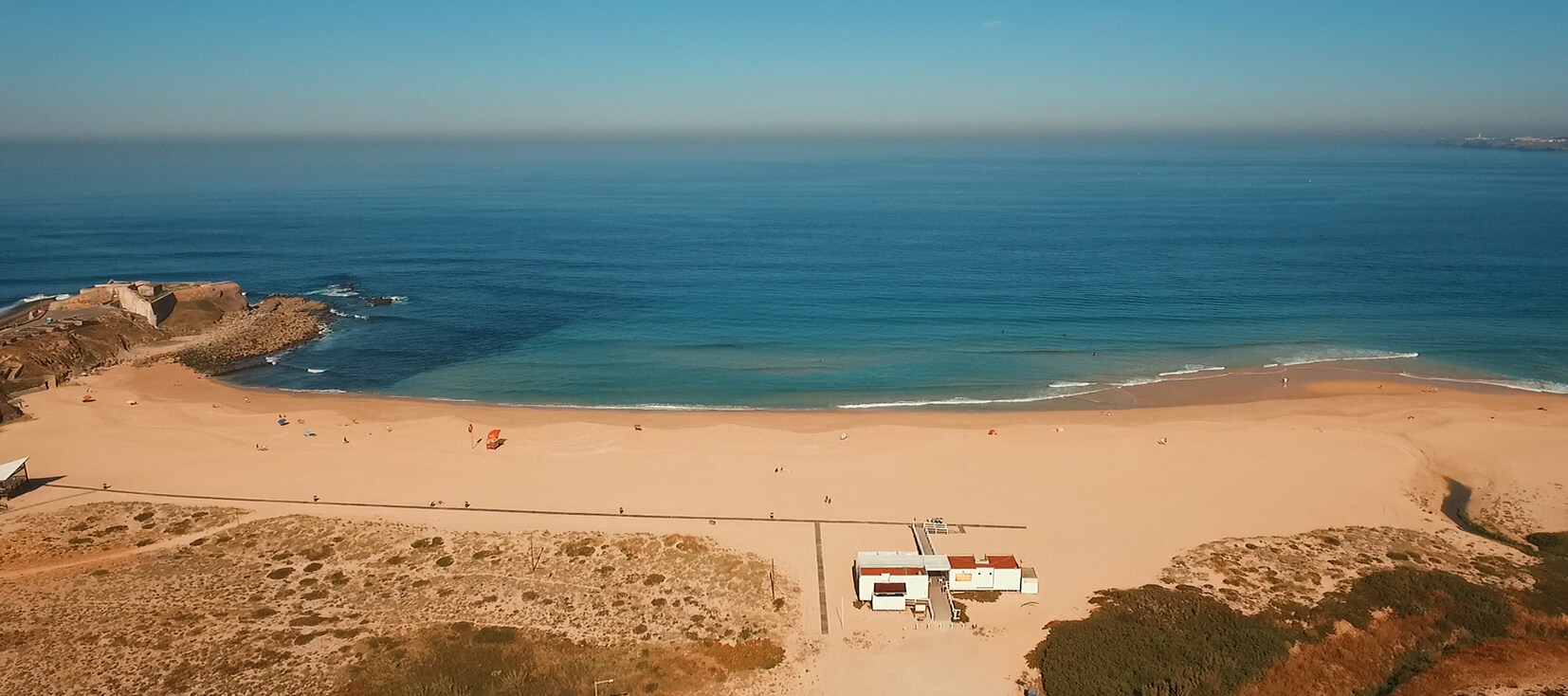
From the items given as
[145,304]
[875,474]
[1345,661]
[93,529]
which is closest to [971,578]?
[875,474]

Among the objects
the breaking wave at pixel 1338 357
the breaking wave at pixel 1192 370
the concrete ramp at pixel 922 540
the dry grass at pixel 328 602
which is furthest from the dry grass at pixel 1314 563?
the breaking wave at pixel 1338 357

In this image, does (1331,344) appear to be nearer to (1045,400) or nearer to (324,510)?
(1045,400)

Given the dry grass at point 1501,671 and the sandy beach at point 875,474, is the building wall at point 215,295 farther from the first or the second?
the dry grass at point 1501,671

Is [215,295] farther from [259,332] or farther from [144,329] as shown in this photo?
[259,332]

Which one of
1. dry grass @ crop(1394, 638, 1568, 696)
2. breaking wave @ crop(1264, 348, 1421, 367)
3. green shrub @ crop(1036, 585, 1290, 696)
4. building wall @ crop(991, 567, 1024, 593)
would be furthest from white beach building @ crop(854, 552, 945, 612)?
breaking wave @ crop(1264, 348, 1421, 367)

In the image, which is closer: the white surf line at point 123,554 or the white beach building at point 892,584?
the white beach building at point 892,584
